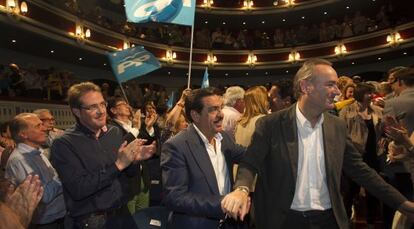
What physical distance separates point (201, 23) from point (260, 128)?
76.0ft

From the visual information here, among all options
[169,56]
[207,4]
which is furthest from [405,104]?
[207,4]

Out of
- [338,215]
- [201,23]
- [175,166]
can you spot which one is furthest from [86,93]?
[201,23]

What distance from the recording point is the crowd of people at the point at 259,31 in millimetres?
19984

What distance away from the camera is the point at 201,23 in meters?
25.0

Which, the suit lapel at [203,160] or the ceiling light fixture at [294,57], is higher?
the ceiling light fixture at [294,57]

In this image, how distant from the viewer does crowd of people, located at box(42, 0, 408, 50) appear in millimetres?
19984

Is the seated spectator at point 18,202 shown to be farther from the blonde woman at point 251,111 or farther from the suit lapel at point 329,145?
the blonde woman at point 251,111

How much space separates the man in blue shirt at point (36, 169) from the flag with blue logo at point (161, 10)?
1498 millimetres

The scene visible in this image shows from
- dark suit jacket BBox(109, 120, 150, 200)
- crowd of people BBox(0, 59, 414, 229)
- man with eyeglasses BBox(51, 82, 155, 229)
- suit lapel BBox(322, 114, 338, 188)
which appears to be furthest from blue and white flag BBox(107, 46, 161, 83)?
suit lapel BBox(322, 114, 338, 188)

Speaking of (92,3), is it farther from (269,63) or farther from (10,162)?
(10,162)

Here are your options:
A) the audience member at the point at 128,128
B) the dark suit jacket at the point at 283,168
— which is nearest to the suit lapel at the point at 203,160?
the dark suit jacket at the point at 283,168

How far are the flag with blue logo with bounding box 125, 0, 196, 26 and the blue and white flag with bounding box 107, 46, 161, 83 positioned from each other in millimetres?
412

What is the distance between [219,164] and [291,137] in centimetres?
55

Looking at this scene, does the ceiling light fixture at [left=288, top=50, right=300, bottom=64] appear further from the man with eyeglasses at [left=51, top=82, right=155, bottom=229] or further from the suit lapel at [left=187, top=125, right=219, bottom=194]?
the suit lapel at [left=187, top=125, right=219, bottom=194]
